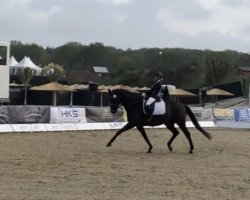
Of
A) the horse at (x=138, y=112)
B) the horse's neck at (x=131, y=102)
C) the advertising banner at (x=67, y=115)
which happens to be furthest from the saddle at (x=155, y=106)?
the advertising banner at (x=67, y=115)

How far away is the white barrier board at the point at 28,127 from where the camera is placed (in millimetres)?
26094

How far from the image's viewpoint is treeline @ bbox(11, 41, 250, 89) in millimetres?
87875

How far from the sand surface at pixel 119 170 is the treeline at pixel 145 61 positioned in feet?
214

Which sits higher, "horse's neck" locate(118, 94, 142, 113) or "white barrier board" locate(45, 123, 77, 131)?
"horse's neck" locate(118, 94, 142, 113)

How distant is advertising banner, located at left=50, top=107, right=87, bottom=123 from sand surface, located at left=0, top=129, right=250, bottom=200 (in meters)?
5.28

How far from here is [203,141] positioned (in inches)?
931

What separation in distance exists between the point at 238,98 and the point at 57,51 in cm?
7701

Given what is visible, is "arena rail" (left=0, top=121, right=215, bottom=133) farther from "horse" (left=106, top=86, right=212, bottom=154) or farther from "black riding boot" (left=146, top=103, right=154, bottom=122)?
"black riding boot" (left=146, top=103, right=154, bottom=122)

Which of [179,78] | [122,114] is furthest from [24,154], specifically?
[179,78]

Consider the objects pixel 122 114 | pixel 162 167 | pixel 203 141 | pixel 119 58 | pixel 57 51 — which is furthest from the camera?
pixel 57 51

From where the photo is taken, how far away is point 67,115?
28.8m

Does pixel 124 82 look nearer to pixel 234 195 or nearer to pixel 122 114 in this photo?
pixel 122 114

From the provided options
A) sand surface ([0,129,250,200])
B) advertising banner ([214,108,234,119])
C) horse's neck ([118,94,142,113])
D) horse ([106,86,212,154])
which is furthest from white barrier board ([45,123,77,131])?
advertising banner ([214,108,234,119])

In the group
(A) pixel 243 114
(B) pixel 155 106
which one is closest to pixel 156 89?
(B) pixel 155 106
